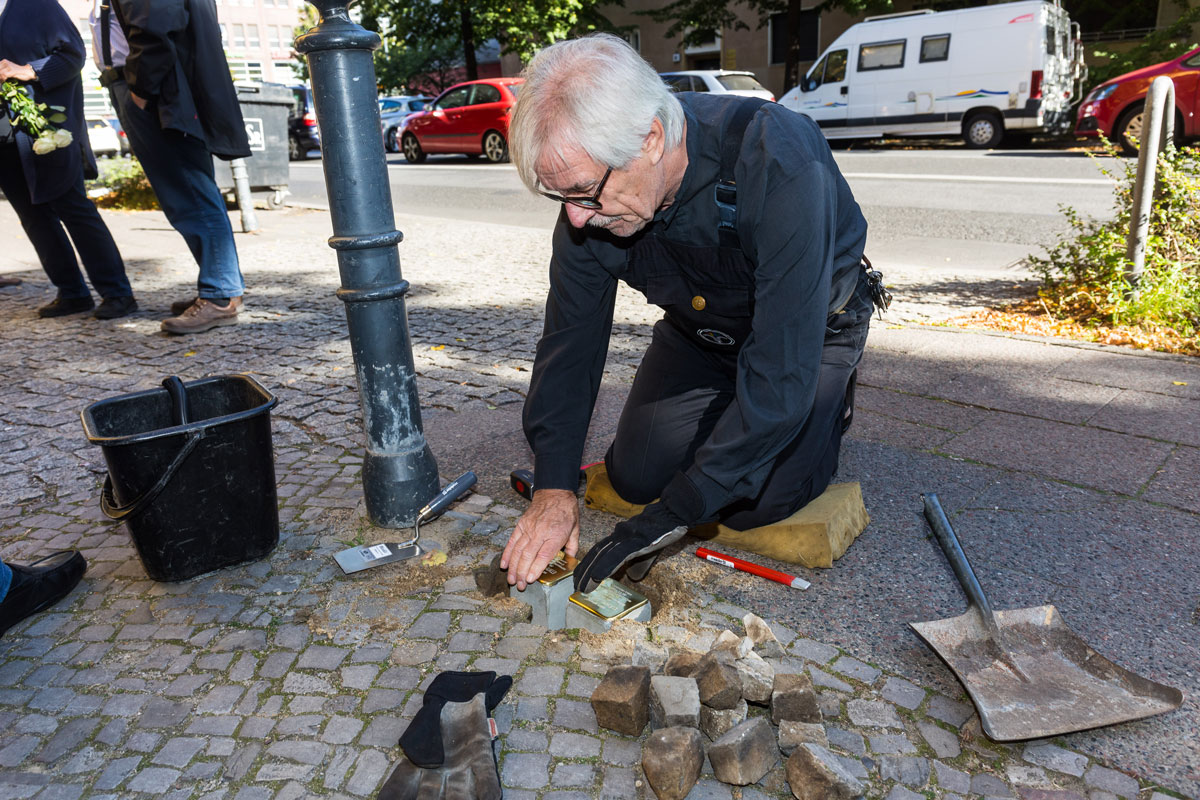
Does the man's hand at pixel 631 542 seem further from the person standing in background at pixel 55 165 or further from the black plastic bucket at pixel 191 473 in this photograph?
the person standing in background at pixel 55 165

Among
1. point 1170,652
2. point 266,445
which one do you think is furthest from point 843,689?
point 266,445

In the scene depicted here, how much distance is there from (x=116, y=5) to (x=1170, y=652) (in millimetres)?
5571

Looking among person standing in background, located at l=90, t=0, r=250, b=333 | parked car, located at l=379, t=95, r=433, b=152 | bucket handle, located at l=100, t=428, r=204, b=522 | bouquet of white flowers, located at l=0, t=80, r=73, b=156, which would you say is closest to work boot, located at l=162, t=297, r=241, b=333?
person standing in background, located at l=90, t=0, r=250, b=333

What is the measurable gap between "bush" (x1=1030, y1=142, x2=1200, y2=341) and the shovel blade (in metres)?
3.33

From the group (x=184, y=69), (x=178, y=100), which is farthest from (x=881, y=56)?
(x=178, y=100)

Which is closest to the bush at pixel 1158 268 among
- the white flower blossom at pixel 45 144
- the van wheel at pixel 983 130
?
the white flower blossom at pixel 45 144

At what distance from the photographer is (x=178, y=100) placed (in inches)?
191

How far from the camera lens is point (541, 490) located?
8.52ft

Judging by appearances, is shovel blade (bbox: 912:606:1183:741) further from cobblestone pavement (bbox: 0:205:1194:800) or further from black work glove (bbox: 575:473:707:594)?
black work glove (bbox: 575:473:707:594)

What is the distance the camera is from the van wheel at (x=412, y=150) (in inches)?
763

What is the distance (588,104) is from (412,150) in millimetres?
18790

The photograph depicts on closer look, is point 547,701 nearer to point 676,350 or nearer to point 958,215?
point 676,350

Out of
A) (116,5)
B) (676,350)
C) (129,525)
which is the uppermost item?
(116,5)

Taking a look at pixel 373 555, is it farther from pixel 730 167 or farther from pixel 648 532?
pixel 730 167
